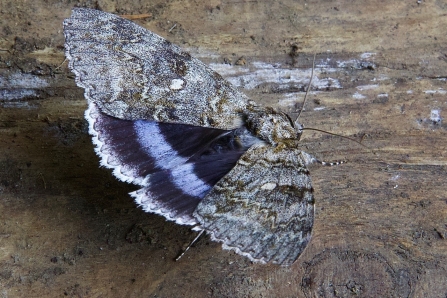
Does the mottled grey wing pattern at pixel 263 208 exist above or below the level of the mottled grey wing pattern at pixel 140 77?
below

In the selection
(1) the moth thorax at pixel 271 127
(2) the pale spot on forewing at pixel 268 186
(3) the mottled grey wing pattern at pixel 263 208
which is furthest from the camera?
(1) the moth thorax at pixel 271 127

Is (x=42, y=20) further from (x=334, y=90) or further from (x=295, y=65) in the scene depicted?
(x=334, y=90)

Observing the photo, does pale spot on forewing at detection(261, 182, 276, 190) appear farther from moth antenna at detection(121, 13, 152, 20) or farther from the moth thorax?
moth antenna at detection(121, 13, 152, 20)

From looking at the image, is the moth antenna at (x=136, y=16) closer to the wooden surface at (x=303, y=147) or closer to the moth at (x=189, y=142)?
the wooden surface at (x=303, y=147)

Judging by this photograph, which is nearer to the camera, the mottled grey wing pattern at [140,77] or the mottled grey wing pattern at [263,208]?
the mottled grey wing pattern at [263,208]

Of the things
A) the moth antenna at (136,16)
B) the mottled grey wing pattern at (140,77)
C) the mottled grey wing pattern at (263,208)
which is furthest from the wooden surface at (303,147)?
the mottled grey wing pattern at (140,77)

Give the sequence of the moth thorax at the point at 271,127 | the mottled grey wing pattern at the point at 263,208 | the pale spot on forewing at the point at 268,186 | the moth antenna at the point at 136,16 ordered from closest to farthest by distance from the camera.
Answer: the mottled grey wing pattern at the point at 263,208 → the pale spot on forewing at the point at 268,186 → the moth thorax at the point at 271,127 → the moth antenna at the point at 136,16

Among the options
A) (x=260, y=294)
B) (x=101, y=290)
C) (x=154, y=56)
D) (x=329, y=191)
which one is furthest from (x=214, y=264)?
(x=154, y=56)
